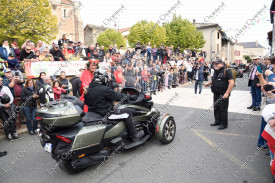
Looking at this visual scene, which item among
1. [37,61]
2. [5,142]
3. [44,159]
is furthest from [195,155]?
[37,61]

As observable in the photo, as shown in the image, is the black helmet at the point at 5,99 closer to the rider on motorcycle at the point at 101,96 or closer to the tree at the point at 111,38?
the rider on motorcycle at the point at 101,96

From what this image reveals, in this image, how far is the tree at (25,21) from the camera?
15.0 m

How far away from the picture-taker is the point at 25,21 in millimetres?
16688

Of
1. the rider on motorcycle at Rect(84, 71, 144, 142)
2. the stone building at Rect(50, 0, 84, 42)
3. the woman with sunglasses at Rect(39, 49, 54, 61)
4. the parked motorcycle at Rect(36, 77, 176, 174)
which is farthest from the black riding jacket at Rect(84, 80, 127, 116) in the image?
the stone building at Rect(50, 0, 84, 42)

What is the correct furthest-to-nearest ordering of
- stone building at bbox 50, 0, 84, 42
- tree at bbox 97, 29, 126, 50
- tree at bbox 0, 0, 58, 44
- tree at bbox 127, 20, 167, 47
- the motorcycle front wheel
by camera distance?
tree at bbox 97, 29, 126, 50 → stone building at bbox 50, 0, 84, 42 → tree at bbox 127, 20, 167, 47 → tree at bbox 0, 0, 58, 44 → the motorcycle front wheel

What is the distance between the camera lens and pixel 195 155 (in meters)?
4.01

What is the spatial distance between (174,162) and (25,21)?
18.4m

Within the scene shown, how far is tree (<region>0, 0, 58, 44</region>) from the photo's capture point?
15047 millimetres

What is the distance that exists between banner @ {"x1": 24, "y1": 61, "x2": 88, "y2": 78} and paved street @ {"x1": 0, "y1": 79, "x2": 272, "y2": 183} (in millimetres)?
3667

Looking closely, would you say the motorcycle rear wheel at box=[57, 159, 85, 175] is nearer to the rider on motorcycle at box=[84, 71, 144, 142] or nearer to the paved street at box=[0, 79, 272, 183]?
the paved street at box=[0, 79, 272, 183]

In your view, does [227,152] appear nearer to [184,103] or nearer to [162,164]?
[162,164]

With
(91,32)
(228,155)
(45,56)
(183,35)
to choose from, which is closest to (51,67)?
(45,56)

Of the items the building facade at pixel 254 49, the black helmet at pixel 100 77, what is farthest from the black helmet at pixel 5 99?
the building facade at pixel 254 49

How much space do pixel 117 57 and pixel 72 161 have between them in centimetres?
1106
